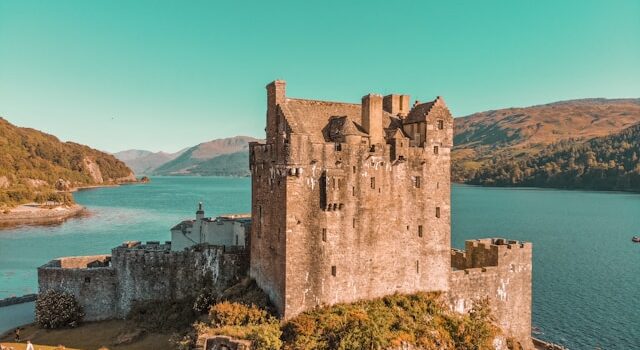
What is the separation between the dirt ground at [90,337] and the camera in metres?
30.9

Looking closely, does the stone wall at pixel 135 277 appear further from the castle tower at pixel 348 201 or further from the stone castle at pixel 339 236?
the castle tower at pixel 348 201

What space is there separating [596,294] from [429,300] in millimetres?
40275

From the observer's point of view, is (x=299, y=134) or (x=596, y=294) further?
(x=596, y=294)

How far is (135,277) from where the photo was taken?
36.1 meters

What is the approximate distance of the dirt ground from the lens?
30.9 metres

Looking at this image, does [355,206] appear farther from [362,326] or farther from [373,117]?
[362,326]

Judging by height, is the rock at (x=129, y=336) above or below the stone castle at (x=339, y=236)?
below

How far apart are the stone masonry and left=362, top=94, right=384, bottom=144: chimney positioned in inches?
2.6

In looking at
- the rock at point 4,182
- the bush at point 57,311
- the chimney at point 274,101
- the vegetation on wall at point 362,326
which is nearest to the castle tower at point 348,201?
the chimney at point 274,101

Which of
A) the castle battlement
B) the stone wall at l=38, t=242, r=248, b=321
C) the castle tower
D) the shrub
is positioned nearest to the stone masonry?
the castle tower

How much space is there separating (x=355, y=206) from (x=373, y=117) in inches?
225

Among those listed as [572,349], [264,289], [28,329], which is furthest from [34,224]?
[572,349]

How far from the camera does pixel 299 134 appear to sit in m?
27.1

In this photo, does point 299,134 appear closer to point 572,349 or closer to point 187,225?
point 187,225
